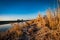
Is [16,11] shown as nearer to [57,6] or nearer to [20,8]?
[20,8]

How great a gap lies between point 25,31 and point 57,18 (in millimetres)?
428

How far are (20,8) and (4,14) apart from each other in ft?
0.69

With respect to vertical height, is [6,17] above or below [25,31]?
above

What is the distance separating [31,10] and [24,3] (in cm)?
12

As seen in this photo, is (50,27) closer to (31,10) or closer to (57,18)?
(57,18)

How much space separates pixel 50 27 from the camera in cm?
187

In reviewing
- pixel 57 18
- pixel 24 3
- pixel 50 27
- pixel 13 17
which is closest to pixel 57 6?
pixel 57 18

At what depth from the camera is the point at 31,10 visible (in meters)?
1.87

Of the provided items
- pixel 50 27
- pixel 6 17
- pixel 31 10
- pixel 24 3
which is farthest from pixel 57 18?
pixel 6 17

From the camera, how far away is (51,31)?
1848 mm

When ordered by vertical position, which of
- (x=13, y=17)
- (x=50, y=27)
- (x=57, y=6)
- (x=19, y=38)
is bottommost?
(x=19, y=38)

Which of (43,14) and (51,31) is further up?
(43,14)

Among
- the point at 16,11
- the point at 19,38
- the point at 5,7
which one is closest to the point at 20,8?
the point at 16,11

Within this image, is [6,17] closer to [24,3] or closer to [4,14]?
[4,14]
